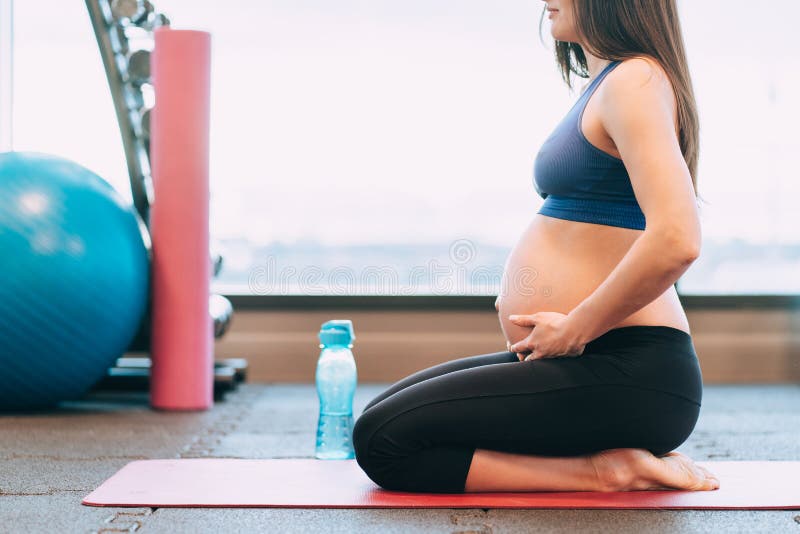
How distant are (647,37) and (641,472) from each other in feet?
2.69

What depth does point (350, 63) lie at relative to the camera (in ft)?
12.9

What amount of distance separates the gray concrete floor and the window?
607 millimetres

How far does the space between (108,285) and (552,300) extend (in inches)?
62.7

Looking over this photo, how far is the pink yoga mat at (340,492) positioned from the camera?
1.65 meters

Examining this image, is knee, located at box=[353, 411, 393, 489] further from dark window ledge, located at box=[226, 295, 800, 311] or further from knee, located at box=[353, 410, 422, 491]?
dark window ledge, located at box=[226, 295, 800, 311]

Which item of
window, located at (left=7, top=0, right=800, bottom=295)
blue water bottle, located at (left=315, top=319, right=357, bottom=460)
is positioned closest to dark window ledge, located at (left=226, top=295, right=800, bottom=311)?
window, located at (left=7, top=0, right=800, bottom=295)

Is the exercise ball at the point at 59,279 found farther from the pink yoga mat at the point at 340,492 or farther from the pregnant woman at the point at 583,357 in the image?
the pregnant woman at the point at 583,357

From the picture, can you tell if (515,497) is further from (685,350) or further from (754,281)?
(754,281)

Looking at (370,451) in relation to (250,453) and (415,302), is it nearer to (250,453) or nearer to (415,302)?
(250,453)

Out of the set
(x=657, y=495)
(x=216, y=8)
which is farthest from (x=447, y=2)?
(x=657, y=495)

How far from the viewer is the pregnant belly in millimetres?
1656

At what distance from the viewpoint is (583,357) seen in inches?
64.9

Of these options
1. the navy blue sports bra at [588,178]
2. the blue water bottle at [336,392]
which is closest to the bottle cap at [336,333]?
the blue water bottle at [336,392]

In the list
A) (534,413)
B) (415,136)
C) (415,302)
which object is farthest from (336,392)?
(415,136)
